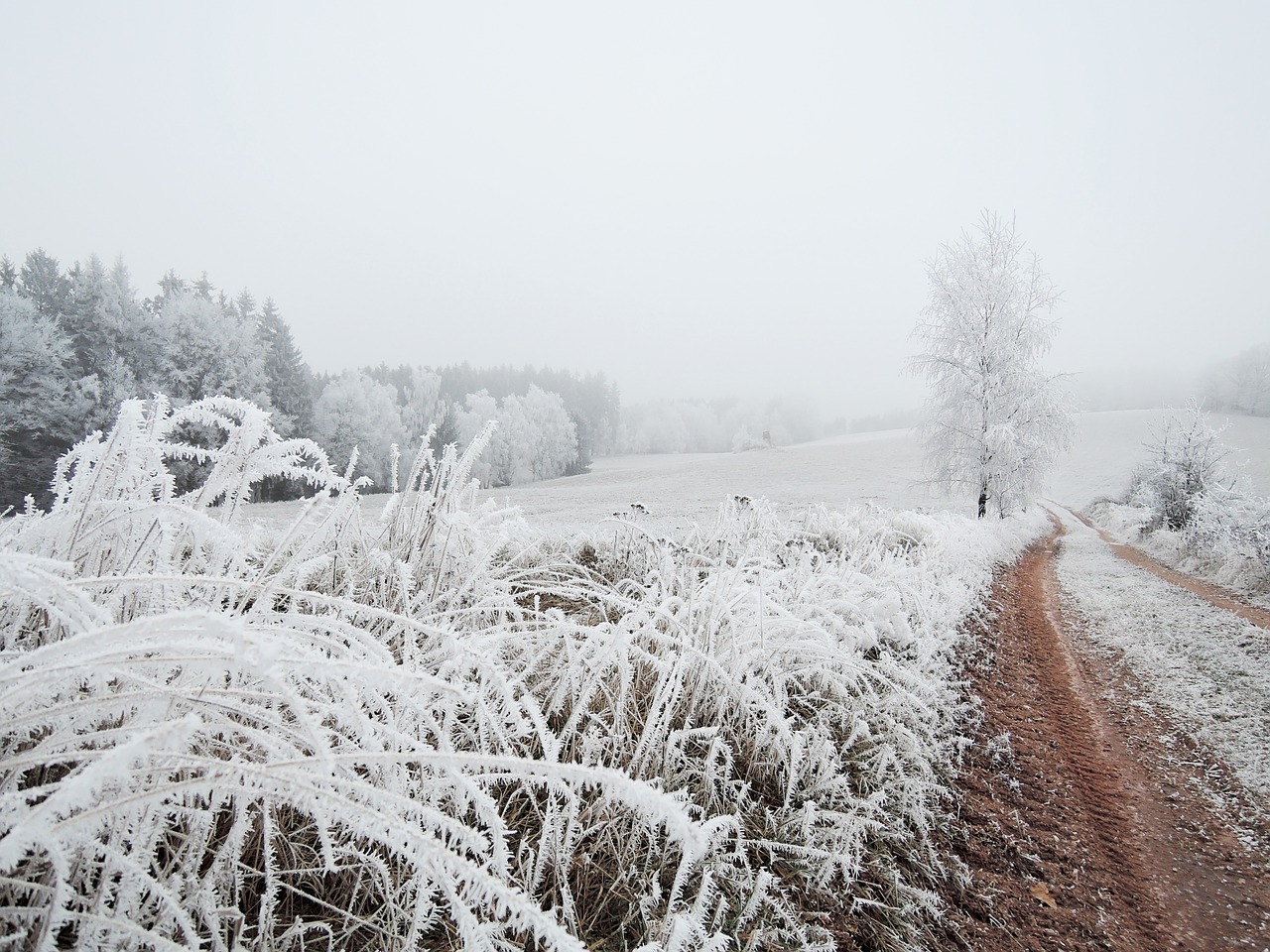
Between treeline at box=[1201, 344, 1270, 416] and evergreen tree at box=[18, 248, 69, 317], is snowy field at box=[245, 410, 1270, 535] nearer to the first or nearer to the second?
treeline at box=[1201, 344, 1270, 416]

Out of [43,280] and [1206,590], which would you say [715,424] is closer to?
[43,280]

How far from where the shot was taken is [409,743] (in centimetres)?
100

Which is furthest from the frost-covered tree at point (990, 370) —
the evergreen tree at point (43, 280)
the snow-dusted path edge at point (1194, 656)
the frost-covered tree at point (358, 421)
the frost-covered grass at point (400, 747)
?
the evergreen tree at point (43, 280)

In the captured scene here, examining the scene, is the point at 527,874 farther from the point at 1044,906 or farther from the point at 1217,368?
the point at 1217,368

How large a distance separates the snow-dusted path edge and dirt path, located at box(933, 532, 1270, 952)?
0.66ft

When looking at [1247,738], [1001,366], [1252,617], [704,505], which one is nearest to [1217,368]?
[1001,366]

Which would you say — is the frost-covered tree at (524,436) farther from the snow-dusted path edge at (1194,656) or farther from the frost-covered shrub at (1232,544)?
the snow-dusted path edge at (1194,656)

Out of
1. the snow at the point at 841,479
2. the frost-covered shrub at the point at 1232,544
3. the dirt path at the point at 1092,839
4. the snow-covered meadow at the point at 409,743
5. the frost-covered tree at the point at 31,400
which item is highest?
the frost-covered tree at the point at 31,400

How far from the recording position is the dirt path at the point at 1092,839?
5.57ft

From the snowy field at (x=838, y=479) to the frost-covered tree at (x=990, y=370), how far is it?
165 cm

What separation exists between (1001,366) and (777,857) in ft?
61.0

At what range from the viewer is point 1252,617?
5.96 metres

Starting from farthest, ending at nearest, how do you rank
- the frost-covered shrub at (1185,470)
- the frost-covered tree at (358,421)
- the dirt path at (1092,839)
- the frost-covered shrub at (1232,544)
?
1. the frost-covered tree at (358,421)
2. the frost-covered shrub at (1185,470)
3. the frost-covered shrub at (1232,544)
4. the dirt path at (1092,839)

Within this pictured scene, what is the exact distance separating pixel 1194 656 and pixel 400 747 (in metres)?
6.32
